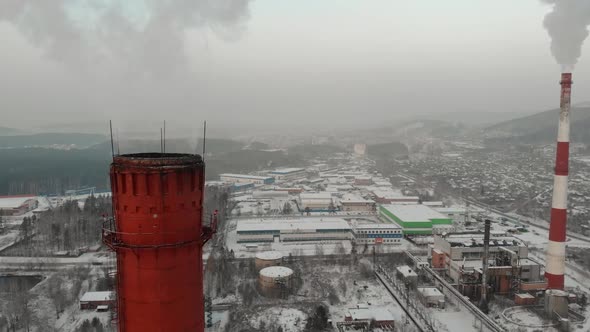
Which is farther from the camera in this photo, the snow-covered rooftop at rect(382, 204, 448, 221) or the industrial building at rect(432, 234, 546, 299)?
the snow-covered rooftop at rect(382, 204, 448, 221)

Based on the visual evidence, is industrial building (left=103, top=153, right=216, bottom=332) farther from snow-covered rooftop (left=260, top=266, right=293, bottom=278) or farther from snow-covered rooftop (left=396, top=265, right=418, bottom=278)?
snow-covered rooftop (left=396, top=265, right=418, bottom=278)

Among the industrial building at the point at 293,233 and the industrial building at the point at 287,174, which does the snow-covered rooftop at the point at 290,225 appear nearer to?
the industrial building at the point at 293,233

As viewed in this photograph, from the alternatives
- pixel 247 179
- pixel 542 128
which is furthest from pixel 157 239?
pixel 542 128

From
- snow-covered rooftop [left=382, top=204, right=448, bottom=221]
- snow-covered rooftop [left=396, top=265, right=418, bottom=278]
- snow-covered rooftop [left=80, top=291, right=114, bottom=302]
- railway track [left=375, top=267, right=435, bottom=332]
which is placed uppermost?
snow-covered rooftop [left=382, top=204, right=448, bottom=221]

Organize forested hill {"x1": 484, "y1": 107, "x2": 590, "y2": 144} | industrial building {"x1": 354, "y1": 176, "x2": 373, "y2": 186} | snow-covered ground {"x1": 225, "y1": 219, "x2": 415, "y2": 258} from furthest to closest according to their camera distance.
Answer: forested hill {"x1": 484, "y1": 107, "x2": 590, "y2": 144}
industrial building {"x1": 354, "y1": 176, "x2": 373, "y2": 186}
snow-covered ground {"x1": 225, "y1": 219, "x2": 415, "y2": 258}

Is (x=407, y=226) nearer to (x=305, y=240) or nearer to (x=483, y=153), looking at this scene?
(x=305, y=240)

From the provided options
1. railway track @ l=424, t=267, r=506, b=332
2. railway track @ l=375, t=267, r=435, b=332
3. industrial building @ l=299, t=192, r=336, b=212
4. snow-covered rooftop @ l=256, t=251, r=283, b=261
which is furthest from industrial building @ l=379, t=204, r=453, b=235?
snow-covered rooftop @ l=256, t=251, r=283, b=261

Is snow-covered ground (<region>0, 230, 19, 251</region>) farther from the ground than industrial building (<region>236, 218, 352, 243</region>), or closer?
closer

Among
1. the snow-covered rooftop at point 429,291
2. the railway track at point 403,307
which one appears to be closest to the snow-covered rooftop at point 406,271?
the railway track at point 403,307
